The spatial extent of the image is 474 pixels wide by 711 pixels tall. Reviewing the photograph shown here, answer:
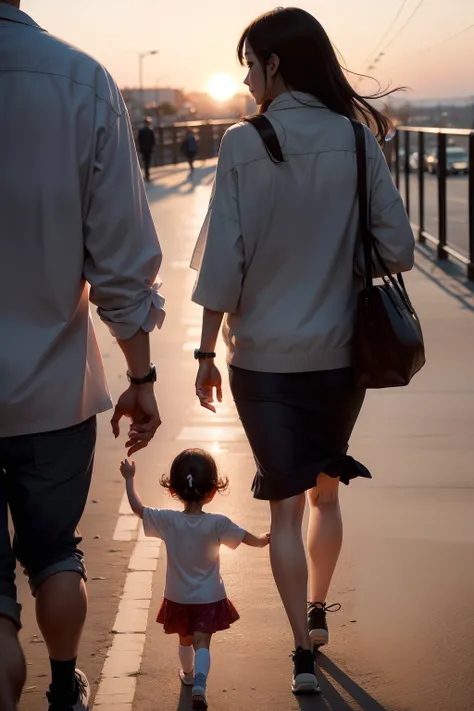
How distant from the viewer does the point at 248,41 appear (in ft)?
14.2

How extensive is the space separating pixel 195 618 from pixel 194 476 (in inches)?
16.5

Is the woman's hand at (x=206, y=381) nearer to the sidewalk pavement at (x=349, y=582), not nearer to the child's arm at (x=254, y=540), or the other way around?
the child's arm at (x=254, y=540)

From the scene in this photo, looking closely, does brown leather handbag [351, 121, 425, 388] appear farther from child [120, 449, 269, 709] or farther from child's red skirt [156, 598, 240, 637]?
child's red skirt [156, 598, 240, 637]

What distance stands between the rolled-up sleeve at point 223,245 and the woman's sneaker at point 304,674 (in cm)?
104

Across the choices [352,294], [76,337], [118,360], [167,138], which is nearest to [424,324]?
[118,360]

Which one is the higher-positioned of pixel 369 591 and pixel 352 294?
pixel 352 294

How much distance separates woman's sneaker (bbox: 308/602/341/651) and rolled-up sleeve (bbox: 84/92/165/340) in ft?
5.32

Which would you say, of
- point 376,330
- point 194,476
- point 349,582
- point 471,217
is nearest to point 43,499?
point 194,476

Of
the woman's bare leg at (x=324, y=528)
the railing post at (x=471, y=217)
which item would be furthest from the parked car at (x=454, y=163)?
the woman's bare leg at (x=324, y=528)

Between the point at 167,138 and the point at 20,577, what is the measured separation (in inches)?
2331

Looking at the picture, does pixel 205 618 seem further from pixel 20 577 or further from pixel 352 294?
pixel 20 577

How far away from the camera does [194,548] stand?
4.28 m

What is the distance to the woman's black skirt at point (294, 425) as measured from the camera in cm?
434

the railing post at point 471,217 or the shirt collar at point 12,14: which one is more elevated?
the shirt collar at point 12,14
